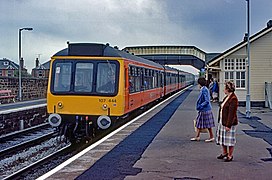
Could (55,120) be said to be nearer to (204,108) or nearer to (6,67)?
(204,108)

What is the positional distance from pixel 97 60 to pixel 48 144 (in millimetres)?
5047

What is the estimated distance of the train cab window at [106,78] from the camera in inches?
568

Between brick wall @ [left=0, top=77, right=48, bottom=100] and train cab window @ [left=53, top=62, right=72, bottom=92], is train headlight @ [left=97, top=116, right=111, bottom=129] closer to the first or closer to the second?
train cab window @ [left=53, top=62, right=72, bottom=92]

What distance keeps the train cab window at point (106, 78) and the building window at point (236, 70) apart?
1483 centimetres

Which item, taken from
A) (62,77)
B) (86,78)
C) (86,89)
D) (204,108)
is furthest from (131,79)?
(204,108)

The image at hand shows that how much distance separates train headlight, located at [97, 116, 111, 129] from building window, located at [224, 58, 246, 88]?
50.7 ft

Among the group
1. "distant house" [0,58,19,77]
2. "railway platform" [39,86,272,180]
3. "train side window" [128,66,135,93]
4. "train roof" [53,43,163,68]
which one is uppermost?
"distant house" [0,58,19,77]

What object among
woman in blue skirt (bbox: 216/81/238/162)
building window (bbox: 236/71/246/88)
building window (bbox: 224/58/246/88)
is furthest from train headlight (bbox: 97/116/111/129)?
building window (bbox: 236/71/246/88)

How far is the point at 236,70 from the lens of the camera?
27812mm

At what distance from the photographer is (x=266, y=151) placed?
10.4m

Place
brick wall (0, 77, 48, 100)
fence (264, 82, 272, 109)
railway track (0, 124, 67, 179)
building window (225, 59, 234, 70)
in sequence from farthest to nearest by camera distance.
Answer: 1. brick wall (0, 77, 48, 100)
2. building window (225, 59, 234, 70)
3. fence (264, 82, 272, 109)
4. railway track (0, 124, 67, 179)

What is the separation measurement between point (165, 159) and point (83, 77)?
613 cm

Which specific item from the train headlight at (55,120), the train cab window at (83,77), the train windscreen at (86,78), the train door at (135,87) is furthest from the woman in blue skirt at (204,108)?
the train headlight at (55,120)

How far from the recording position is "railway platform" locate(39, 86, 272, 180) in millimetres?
7828
